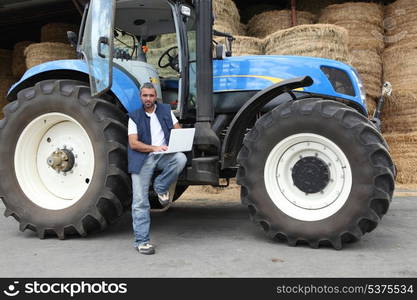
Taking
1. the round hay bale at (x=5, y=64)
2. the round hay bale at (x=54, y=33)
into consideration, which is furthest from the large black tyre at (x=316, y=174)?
the round hay bale at (x=5, y=64)

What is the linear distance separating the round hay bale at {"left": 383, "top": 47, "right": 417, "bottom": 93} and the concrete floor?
379 centimetres

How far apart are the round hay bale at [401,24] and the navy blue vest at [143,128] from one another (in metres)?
5.56

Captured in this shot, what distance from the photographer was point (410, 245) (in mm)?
3467

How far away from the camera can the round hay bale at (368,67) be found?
7.33 metres

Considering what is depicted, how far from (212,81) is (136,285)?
2022 mm

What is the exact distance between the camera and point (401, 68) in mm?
7434

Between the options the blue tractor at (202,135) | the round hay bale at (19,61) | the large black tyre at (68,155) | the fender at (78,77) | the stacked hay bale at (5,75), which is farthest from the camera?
the stacked hay bale at (5,75)

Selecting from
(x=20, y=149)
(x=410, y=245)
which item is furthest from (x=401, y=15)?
(x=20, y=149)

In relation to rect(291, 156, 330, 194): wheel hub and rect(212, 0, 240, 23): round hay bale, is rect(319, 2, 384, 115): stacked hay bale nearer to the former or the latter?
rect(212, 0, 240, 23): round hay bale

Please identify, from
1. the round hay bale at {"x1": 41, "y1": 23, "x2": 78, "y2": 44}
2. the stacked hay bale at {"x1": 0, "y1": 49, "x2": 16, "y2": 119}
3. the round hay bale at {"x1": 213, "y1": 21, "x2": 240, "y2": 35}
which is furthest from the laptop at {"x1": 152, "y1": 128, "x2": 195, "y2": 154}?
the stacked hay bale at {"x1": 0, "y1": 49, "x2": 16, "y2": 119}

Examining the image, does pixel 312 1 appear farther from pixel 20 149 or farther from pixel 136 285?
pixel 136 285

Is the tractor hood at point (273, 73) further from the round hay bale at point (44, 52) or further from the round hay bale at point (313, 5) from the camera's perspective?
the round hay bale at point (44, 52)

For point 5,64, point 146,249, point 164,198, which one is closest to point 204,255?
point 146,249

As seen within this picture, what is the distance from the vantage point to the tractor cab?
3.60 metres
